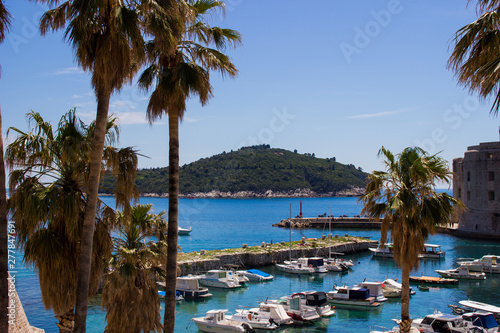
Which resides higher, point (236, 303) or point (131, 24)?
point (131, 24)

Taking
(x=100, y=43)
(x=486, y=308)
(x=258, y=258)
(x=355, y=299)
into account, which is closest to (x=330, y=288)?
(x=355, y=299)

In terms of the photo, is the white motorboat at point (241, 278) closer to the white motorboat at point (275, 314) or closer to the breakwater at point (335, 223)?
the white motorboat at point (275, 314)

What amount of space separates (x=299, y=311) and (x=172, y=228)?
2170 centimetres

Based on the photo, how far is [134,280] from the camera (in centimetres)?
1431

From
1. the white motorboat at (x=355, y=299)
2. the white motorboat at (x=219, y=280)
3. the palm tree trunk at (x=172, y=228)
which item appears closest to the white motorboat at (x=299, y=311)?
the white motorboat at (x=355, y=299)

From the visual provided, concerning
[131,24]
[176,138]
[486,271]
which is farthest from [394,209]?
[486,271]

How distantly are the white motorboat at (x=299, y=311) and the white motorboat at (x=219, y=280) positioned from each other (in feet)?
39.1

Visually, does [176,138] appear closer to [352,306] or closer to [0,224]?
[0,224]

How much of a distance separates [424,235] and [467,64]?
9.28m

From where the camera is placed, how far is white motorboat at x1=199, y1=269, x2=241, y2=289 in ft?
140

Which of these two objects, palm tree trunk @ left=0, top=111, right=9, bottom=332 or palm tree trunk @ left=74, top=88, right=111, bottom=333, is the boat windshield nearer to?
palm tree trunk @ left=74, top=88, right=111, bottom=333

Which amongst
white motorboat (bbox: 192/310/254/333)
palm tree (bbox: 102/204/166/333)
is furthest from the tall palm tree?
white motorboat (bbox: 192/310/254/333)

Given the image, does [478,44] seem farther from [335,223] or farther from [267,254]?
[335,223]

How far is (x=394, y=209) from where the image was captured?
15445mm
